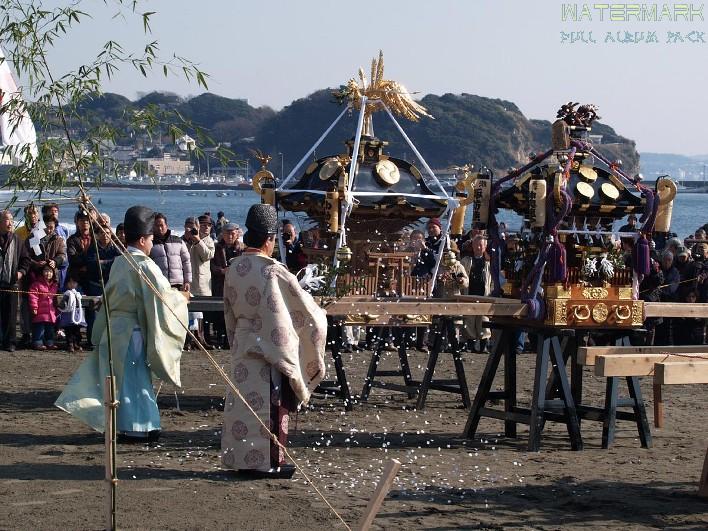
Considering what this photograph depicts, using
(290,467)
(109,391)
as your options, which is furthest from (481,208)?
(109,391)

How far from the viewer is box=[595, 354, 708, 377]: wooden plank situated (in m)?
8.16

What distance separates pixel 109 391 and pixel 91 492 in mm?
2265

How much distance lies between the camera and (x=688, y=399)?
14.3m

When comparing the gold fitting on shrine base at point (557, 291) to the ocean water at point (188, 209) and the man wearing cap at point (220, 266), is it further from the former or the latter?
the man wearing cap at point (220, 266)

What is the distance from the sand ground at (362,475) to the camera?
27.5ft

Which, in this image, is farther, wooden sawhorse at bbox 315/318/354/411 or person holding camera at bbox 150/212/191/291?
person holding camera at bbox 150/212/191/291

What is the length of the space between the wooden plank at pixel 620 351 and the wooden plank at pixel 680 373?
1.69ft

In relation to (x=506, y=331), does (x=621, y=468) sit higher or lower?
lower

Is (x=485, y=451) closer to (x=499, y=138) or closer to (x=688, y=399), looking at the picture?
(x=688, y=399)

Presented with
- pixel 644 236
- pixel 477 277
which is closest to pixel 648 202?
pixel 644 236

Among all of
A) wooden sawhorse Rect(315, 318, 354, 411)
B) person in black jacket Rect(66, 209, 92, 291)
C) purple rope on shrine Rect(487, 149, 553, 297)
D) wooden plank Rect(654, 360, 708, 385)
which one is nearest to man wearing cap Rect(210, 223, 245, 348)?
person in black jacket Rect(66, 209, 92, 291)

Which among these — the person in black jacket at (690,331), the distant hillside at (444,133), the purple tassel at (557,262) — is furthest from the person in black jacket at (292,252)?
the distant hillside at (444,133)

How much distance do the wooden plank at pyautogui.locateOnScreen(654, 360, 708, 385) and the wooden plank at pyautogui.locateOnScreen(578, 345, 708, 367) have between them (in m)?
0.52

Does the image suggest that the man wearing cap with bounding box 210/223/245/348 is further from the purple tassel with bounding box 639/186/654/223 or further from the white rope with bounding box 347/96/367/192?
the purple tassel with bounding box 639/186/654/223
